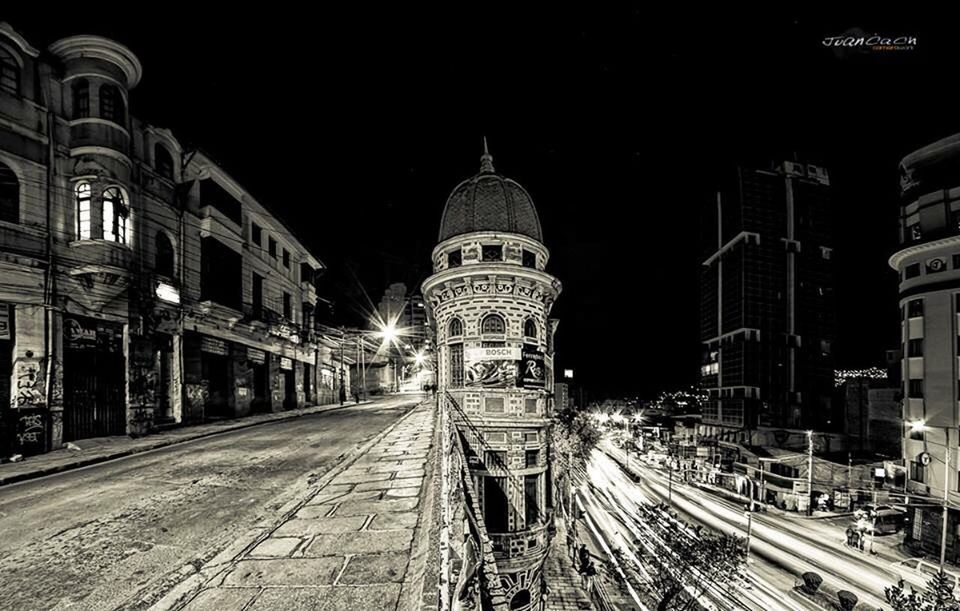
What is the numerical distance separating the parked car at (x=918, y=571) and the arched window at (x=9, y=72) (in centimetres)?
3792

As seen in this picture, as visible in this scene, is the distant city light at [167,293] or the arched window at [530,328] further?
the arched window at [530,328]

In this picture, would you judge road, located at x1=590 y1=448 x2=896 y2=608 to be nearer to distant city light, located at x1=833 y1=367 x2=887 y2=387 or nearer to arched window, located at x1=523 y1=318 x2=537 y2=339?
arched window, located at x1=523 y1=318 x2=537 y2=339

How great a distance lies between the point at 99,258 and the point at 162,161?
224 inches

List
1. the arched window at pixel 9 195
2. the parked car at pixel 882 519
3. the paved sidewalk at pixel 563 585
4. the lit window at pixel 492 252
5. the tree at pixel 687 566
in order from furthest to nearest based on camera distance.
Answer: the parked car at pixel 882 519, the paved sidewalk at pixel 563 585, the lit window at pixel 492 252, the tree at pixel 687 566, the arched window at pixel 9 195

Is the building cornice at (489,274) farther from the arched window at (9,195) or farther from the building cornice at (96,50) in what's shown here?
the arched window at (9,195)

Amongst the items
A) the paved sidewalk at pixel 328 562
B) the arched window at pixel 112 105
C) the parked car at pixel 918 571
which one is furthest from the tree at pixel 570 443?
the paved sidewalk at pixel 328 562

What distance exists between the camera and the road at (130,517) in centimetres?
344

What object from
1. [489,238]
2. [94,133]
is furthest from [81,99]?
[489,238]

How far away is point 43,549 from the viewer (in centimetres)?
433

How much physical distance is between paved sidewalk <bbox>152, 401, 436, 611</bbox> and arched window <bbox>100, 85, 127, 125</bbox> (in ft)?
53.5

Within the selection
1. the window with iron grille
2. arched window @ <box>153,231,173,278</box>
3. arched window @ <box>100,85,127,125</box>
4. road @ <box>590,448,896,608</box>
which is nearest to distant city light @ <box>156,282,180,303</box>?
arched window @ <box>153,231,173,278</box>

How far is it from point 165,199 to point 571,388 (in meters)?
102

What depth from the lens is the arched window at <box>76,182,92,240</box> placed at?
1370 centimetres

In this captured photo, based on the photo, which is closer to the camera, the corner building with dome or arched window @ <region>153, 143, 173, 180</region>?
arched window @ <region>153, 143, 173, 180</region>
